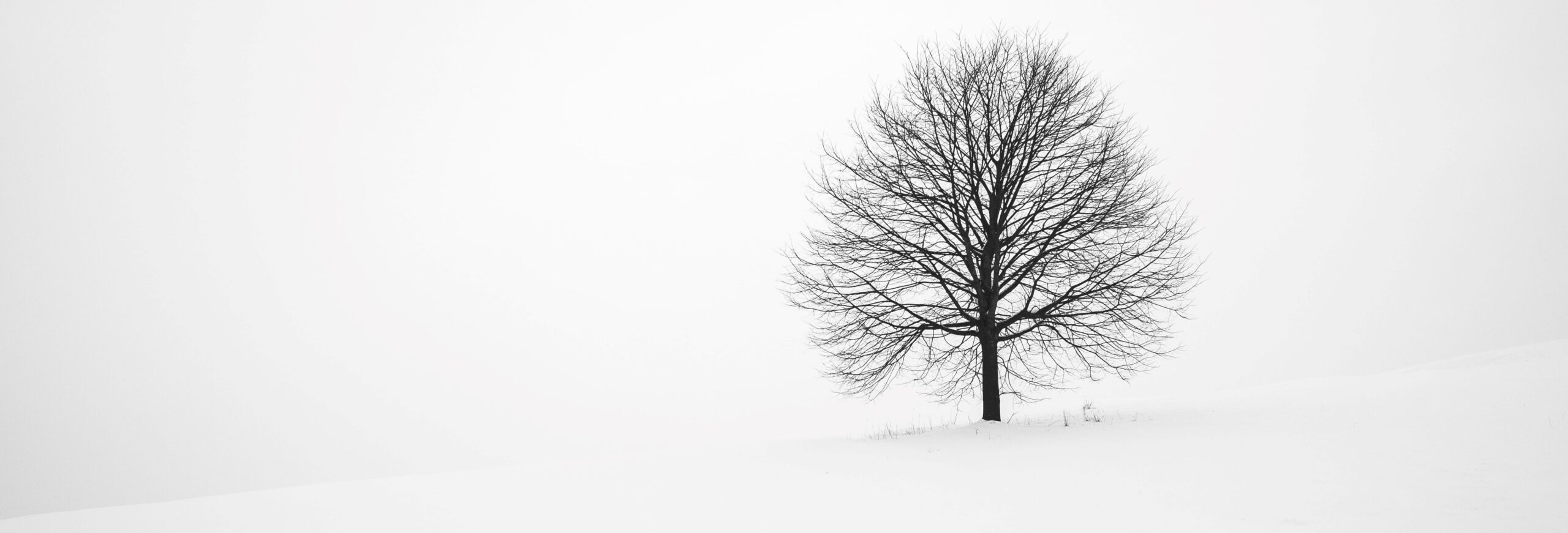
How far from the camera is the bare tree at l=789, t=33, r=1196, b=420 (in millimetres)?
13242

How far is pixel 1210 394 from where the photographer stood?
1748 cm

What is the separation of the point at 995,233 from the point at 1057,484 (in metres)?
6.22

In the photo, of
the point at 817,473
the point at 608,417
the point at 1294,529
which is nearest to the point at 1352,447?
the point at 1294,529

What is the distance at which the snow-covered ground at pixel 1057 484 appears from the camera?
22.0 feet

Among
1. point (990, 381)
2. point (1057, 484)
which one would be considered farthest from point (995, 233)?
point (1057, 484)

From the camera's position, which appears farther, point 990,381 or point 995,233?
point 990,381

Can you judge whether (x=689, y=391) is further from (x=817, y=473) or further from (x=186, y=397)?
(x=186, y=397)

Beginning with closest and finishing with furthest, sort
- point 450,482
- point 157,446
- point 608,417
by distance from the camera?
1. point 450,482
2. point 608,417
3. point 157,446

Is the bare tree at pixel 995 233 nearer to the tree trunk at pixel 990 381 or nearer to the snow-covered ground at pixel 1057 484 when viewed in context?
the tree trunk at pixel 990 381

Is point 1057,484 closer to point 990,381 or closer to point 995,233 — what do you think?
point 990,381

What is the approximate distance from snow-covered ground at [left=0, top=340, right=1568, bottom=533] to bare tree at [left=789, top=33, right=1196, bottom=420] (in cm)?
172

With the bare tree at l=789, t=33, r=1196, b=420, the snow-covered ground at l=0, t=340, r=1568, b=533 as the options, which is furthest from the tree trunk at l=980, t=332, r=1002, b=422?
the snow-covered ground at l=0, t=340, r=1568, b=533

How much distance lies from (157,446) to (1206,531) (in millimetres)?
175920

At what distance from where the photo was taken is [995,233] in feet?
44.9
